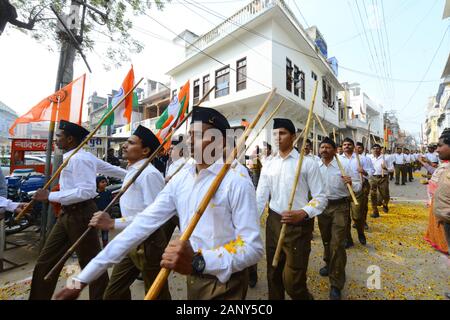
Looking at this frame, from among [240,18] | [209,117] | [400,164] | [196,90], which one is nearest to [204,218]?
[209,117]

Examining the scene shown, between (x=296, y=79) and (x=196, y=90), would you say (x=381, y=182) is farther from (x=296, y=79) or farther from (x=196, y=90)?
(x=196, y=90)

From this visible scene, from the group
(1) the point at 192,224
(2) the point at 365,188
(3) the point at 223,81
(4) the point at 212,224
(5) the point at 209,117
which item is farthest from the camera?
(3) the point at 223,81

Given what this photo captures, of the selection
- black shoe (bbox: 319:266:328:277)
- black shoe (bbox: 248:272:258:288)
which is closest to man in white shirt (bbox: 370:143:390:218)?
black shoe (bbox: 319:266:328:277)

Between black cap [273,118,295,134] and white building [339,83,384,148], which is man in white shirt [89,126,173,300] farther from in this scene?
white building [339,83,384,148]

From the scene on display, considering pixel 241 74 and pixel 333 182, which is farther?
pixel 241 74

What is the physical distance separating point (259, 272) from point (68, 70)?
18.3 ft

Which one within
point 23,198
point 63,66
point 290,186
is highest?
point 63,66

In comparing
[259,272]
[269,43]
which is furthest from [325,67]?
[259,272]

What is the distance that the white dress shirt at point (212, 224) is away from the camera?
133 cm

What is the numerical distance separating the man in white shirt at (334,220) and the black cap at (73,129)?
12.0 feet

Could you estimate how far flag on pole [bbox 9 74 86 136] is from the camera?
396 cm

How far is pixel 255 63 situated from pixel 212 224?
12.9 metres

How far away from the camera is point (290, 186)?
260 centimetres

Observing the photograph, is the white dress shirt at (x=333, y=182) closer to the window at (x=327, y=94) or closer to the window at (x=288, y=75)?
the window at (x=288, y=75)
